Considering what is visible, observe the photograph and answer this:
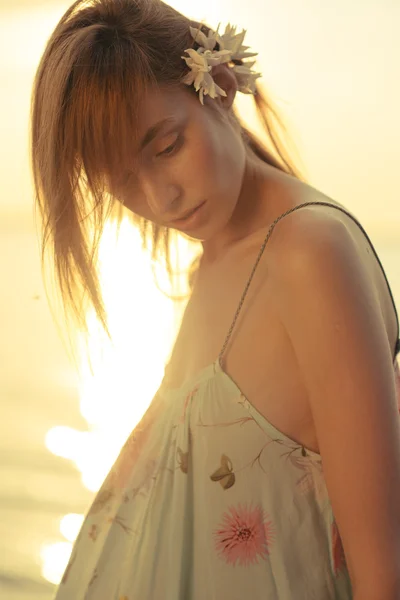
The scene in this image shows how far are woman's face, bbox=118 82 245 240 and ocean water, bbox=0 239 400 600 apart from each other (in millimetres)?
682

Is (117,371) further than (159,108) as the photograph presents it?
Yes

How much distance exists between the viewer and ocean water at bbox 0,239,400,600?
3.81 feet

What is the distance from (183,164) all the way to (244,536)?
0.31 meters

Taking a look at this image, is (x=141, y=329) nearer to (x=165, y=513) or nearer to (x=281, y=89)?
(x=281, y=89)

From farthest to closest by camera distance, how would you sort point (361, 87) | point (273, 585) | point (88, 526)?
point (361, 87) → point (88, 526) → point (273, 585)

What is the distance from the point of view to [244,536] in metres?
0.64

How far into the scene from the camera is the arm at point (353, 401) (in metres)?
0.55

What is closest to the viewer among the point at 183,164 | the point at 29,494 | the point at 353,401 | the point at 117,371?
the point at 353,401

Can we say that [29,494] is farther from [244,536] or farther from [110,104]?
[110,104]

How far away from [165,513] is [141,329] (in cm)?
95

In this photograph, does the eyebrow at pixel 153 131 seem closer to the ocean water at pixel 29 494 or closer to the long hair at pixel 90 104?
the long hair at pixel 90 104

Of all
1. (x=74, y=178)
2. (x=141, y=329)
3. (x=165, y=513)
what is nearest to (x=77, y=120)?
(x=74, y=178)

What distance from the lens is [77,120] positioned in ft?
2.12

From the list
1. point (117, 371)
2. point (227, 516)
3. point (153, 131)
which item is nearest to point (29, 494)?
point (117, 371)
